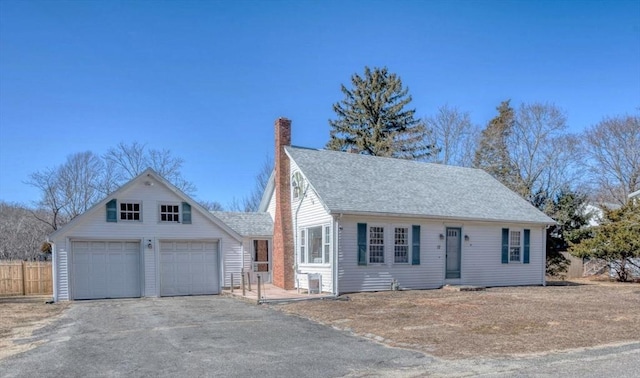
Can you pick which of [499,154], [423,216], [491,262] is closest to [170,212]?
[423,216]

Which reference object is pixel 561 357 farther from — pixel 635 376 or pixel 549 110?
pixel 549 110

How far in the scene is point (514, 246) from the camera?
20047mm

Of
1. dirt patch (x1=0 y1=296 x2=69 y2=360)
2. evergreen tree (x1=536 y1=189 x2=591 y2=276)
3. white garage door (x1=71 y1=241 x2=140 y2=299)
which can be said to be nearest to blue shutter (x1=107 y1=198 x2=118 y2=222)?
white garage door (x1=71 y1=241 x2=140 y2=299)

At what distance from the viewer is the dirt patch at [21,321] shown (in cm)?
862

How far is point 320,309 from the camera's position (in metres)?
13.1

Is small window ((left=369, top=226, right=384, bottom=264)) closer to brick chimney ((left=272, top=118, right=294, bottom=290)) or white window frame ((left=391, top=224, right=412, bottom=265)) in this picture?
white window frame ((left=391, top=224, right=412, bottom=265))

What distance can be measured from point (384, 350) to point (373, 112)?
108 feet

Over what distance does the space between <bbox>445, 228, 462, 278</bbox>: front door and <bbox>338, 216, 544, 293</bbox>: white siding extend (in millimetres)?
196

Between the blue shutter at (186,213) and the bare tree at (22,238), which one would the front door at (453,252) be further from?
the bare tree at (22,238)

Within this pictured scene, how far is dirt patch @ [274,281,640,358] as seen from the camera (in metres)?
8.37

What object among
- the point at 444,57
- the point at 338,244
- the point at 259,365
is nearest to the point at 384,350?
the point at 259,365

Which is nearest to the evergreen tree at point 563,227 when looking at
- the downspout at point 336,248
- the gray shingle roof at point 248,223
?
the downspout at point 336,248

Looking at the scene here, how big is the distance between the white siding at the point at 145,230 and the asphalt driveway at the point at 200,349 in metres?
5.17

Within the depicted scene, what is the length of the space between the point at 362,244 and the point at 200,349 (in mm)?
9411
